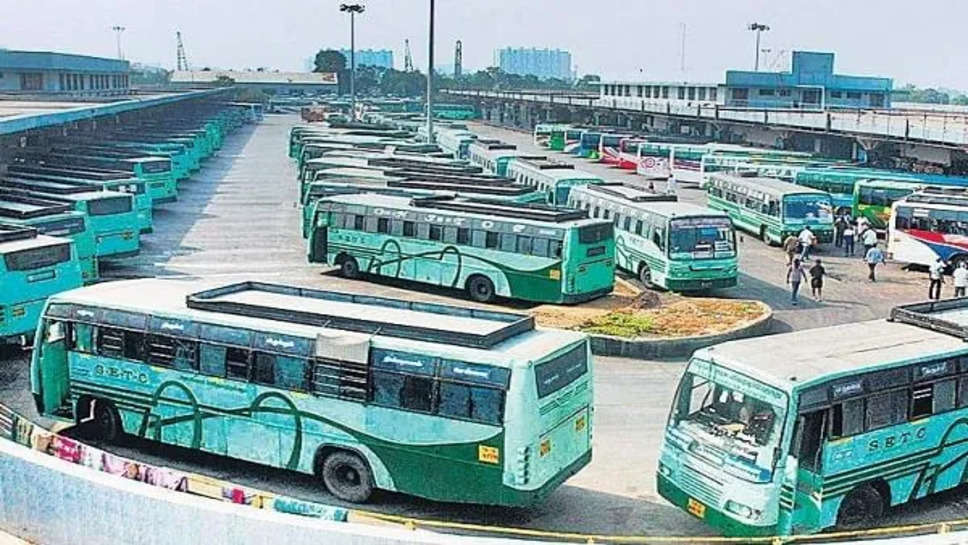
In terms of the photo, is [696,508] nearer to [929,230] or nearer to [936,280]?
[936,280]

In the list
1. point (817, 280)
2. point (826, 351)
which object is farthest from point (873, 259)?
point (826, 351)

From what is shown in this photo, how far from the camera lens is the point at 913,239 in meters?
28.0

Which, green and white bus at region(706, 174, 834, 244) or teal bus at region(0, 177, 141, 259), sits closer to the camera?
teal bus at region(0, 177, 141, 259)

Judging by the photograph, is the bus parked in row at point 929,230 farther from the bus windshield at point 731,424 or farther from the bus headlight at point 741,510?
the bus headlight at point 741,510

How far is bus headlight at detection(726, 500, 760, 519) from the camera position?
10.2 m

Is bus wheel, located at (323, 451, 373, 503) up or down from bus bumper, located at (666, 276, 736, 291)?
down

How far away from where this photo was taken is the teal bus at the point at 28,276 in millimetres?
17172

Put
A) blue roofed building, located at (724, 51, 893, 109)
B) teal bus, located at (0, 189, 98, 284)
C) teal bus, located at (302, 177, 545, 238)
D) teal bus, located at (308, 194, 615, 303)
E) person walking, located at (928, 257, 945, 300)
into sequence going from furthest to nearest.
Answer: blue roofed building, located at (724, 51, 893, 109)
teal bus, located at (302, 177, 545, 238)
person walking, located at (928, 257, 945, 300)
teal bus, located at (0, 189, 98, 284)
teal bus, located at (308, 194, 615, 303)

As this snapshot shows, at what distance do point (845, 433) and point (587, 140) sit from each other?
54.9 m

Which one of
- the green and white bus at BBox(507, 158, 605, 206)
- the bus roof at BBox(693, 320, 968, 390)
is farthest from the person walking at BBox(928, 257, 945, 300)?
the bus roof at BBox(693, 320, 968, 390)

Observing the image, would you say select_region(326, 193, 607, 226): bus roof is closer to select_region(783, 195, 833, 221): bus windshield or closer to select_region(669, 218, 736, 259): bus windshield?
select_region(669, 218, 736, 259): bus windshield

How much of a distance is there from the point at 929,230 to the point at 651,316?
1127 cm

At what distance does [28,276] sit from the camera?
1752 centimetres

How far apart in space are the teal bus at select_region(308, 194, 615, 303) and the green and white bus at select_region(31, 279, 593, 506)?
8.65m
